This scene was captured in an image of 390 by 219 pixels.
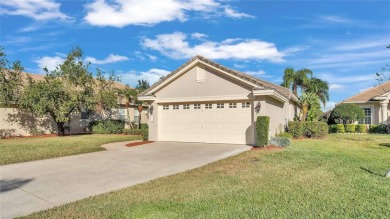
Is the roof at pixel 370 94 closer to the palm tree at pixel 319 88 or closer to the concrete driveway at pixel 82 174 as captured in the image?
the palm tree at pixel 319 88

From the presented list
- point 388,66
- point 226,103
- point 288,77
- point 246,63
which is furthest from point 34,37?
point 288,77

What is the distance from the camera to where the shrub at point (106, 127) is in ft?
82.0

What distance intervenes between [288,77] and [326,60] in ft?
40.0

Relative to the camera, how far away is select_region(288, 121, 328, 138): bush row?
18516 millimetres

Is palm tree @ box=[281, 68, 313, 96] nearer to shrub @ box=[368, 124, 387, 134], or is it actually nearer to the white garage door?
shrub @ box=[368, 124, 387, 134]

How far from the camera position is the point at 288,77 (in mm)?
34156

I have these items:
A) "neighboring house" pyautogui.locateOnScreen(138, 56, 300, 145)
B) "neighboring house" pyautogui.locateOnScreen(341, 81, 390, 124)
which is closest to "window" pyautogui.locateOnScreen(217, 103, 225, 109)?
"neighboring house" pyautogui.locateOnScreen(138, 56, 300, 145)

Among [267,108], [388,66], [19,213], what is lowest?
[19,213]

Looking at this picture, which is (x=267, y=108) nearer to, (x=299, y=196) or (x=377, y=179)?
(x=377, y=179)

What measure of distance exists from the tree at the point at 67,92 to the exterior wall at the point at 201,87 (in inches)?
322

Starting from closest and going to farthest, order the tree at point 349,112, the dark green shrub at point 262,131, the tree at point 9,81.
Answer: the dark green shrub at point 262,131, the tree at point 9,81, the tree at point 349,112

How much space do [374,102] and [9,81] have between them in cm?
3117

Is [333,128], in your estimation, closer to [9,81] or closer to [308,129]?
[308,129]

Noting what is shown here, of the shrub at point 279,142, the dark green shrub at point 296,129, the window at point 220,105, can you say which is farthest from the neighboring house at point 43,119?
the shrub at point 279,142
